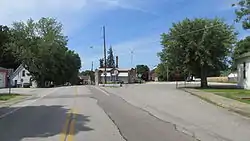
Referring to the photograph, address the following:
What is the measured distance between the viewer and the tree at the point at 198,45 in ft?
135

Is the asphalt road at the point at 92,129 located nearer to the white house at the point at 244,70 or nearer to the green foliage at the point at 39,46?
the white house at the point at 244,70

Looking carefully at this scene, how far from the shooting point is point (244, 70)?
4022cm

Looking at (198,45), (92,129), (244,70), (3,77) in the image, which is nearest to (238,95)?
(244,70)

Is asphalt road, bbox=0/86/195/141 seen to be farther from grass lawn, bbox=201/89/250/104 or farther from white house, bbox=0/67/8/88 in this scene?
white house, bbox=0/67/8/88

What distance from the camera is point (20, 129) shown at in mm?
12852

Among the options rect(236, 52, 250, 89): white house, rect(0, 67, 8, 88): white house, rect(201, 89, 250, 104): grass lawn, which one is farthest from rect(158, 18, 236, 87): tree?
rect(0, 67, 8, 88): white house

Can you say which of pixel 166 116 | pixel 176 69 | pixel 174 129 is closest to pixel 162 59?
pixel 176 69

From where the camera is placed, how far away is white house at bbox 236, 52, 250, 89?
3873 cm

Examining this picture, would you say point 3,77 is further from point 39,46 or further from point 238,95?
point 238,95

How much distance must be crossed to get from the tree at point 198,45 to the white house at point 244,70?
1615 mm

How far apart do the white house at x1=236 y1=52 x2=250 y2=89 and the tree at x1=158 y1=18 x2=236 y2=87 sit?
1615 millimetres

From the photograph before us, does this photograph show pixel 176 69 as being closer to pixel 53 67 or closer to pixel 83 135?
pixel 83 135

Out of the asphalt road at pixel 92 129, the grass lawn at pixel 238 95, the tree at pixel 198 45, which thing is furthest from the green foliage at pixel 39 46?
the asphalt road at pixel 92 129

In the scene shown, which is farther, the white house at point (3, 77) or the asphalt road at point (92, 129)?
→ the white house at point (3, 77)
